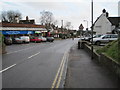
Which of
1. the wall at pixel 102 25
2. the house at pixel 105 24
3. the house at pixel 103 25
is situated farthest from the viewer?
the wall at pixel 102 25

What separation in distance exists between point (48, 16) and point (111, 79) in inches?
2915

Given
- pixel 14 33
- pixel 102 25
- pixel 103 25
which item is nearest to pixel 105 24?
pixel 103 25

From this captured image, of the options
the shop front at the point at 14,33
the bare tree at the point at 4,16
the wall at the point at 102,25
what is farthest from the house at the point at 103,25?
the bare tree at the point at 4,16

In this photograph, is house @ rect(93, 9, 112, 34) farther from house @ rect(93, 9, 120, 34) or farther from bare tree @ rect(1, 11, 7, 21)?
bare tree @ rect(1, 11, 7, 21)

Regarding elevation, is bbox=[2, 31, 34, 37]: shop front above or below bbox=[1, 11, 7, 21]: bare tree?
below

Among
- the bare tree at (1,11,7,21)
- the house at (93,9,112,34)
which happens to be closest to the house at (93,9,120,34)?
the house at (93,9,112,34)

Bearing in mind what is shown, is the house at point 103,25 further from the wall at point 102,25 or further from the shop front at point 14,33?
the shop front at point 14,33

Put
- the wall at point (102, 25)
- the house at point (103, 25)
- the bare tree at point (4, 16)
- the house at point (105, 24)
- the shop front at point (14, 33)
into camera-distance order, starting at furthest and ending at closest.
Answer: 1. the bare tree at point (4, 16)
2. the wall at point (102, 25)
3. the house at point (103, 25)
4. the house at point (105, 24)
5. the shop front at point (14, 33)

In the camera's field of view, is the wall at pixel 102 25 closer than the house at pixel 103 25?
No

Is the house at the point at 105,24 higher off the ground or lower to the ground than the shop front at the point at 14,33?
higher

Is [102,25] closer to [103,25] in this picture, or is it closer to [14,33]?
[103,25]

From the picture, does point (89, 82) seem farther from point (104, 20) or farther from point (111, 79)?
point (104, 20)

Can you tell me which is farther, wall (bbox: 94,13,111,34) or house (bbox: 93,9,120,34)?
wall (bbox: 94,13,111,34)

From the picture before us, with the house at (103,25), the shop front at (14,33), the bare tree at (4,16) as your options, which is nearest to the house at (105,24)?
the house at (103,25)
